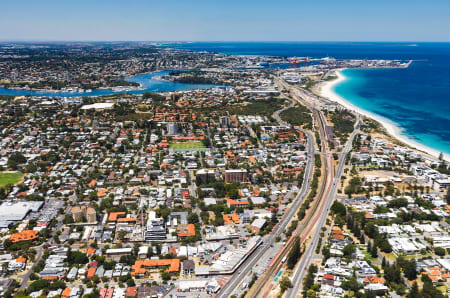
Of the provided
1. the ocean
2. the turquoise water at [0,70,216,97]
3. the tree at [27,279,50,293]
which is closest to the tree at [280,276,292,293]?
the tree at [27,279,50,293]

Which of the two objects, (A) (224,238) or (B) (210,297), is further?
(A) (224,238)

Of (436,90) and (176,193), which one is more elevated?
(436,90)

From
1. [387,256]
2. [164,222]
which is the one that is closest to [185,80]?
[164,222]

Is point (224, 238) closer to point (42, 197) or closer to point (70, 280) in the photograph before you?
point (70, 280)

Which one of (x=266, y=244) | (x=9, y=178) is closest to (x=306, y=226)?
(x=266, y=244)

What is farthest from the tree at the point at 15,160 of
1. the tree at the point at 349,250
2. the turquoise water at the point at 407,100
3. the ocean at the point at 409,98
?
the turquoise water at the point at 407,100

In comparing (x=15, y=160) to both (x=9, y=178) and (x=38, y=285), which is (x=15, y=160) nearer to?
(x=9, y=178)
